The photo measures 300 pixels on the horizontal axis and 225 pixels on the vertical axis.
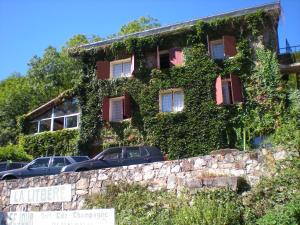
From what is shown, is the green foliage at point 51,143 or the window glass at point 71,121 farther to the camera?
the window glass at point 71,121

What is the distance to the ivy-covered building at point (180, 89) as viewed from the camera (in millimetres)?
22047

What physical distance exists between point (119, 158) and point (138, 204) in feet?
15.3

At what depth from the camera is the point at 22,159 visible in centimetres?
2539

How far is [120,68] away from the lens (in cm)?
2656

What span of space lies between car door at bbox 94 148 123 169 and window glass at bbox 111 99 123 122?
8729 mm

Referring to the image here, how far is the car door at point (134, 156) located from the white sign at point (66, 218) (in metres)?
7.00

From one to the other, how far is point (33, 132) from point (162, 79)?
414 inches

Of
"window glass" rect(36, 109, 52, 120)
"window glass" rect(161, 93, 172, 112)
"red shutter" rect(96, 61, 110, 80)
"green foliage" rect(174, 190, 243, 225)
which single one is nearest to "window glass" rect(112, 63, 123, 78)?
"red shutter" rect(96, 61, 110, 80)

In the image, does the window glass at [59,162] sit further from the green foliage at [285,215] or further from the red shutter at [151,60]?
the green foliage at [285,215]

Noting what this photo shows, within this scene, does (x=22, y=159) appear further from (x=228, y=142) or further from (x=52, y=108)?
(x=228, y=142)

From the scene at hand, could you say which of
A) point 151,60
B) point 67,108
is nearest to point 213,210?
point 151,60

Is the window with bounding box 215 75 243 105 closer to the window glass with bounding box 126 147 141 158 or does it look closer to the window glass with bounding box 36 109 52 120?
the window glass with bounding box 126 147 141 158

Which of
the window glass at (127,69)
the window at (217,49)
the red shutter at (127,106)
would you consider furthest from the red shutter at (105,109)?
the window at (217,49)

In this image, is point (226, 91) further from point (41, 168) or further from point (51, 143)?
point (51, 143)
